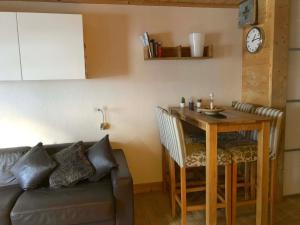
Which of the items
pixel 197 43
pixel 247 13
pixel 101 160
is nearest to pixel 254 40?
pixel 247 13

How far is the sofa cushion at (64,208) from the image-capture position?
201 cm

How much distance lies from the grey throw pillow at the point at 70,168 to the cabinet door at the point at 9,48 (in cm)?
88

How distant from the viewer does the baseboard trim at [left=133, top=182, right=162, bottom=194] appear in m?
3.28

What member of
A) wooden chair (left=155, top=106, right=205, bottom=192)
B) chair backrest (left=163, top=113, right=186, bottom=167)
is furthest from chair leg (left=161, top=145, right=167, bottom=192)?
chair backrest (left=163, top=113, right=186, bottom=167)

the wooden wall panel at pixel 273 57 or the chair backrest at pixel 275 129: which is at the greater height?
the wooden wall panel at pixel 273 57

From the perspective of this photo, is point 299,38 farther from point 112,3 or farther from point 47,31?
point 47,31

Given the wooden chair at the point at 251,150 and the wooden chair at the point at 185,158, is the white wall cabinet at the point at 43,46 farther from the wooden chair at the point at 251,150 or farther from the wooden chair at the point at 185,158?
the wooden chair at the point at 251,150

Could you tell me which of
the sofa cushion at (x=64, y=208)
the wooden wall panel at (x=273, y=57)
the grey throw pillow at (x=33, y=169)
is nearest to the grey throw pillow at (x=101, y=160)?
the sofa cushion at (x=64, y=208)

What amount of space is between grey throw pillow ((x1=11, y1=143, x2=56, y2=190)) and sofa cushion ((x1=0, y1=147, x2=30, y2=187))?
8 centimetres

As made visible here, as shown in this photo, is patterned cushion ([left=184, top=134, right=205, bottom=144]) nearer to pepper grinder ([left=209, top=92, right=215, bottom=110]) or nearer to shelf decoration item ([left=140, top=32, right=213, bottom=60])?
pepper grinder ([left=209, top=92, right=215, bottom=110])

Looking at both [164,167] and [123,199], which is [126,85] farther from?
[123,199]

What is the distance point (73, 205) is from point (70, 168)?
43 cm

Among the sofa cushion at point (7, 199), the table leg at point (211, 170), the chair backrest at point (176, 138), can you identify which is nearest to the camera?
the sofa cushion at point (7, 199)

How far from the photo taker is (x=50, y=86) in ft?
9.54
